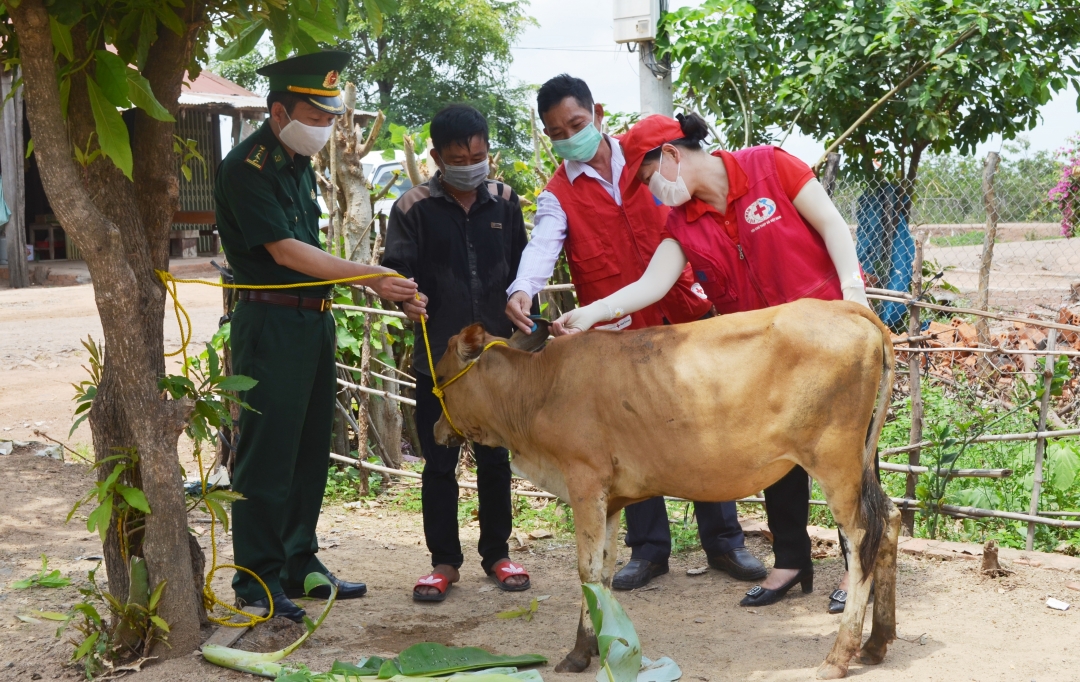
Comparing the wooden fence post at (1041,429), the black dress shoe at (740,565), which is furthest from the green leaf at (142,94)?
the wooden fence post at (1041,429)

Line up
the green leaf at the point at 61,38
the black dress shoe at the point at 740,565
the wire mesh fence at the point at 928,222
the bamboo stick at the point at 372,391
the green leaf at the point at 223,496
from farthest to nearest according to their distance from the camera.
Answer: the wire mesh fence at the point at 928,222 → the bamboo stick at the point at 372,391 → the black dress shoe at the point at 740,565 → the green leaf at the point at 223,496 → the green leaf at the point at 61,38

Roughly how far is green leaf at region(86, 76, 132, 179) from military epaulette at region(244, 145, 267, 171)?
2.75 ft

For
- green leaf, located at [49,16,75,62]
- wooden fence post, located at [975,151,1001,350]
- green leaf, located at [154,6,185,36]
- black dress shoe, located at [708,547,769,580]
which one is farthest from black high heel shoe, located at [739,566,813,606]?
wooden fence post, located at [975,151,1001,350]

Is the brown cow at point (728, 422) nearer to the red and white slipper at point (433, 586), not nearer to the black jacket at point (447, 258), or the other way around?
the black jacket at point (447, 258)

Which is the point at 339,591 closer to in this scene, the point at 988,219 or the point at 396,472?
the point at 396,472

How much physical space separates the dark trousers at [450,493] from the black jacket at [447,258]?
0.98ft

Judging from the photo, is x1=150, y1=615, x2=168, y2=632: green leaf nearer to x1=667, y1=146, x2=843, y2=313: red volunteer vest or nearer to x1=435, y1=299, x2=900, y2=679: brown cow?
x1=435, y1=299, x2=900, y2=679: brown cow

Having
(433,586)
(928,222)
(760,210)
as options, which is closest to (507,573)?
(433,586)

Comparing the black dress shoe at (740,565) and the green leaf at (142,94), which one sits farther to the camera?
the black dress shoe at (740,565)

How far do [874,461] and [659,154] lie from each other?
4.94 ft

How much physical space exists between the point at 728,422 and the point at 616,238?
50.1 inches

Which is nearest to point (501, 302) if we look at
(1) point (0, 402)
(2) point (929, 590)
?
(2) point (929, 590)

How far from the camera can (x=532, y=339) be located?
13.9 ft

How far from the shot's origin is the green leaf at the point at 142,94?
3336 mm
